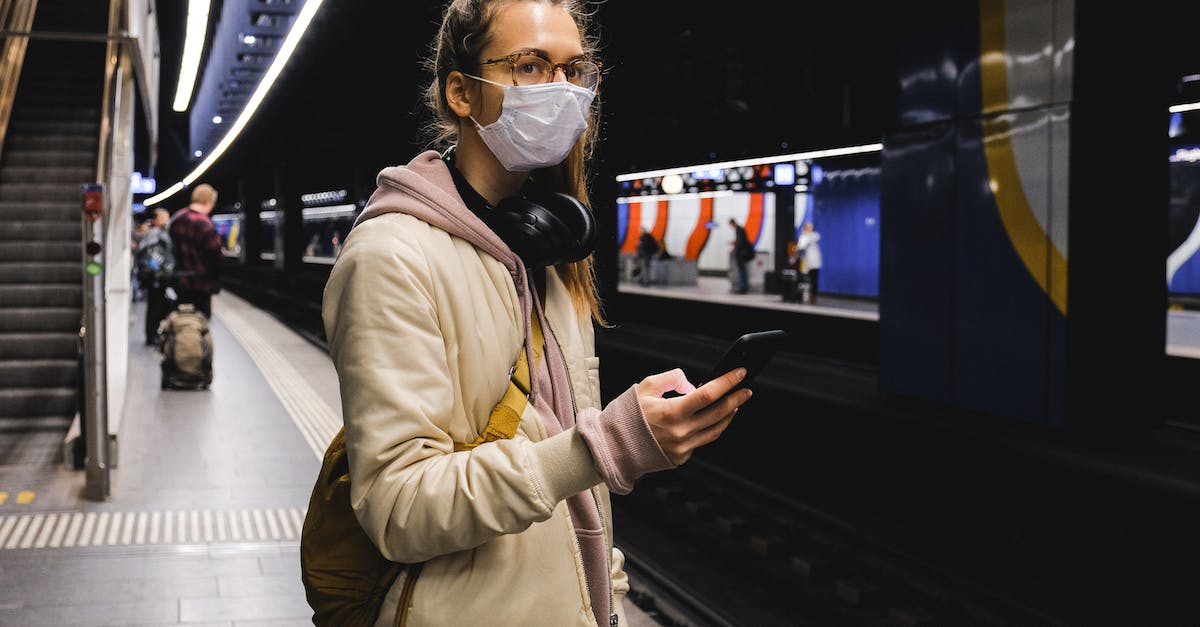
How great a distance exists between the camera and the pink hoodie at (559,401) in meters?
1.26

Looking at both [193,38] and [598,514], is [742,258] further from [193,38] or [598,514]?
[598,514]

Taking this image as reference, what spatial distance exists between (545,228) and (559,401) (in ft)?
0.76

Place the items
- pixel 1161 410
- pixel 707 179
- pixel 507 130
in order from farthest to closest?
pixel 707 179, pixel 1161 410, pixel 507 130

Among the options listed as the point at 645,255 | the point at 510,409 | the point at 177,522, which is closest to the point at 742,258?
the point at 645,255

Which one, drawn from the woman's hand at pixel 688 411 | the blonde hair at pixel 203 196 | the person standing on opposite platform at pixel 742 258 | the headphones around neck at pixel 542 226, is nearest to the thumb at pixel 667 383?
the woman's hand at pixel 688 411

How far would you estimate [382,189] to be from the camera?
1.47m

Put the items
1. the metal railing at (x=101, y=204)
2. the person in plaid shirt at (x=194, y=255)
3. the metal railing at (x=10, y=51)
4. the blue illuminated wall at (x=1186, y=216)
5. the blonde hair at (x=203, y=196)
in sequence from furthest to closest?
the blue illuminated wall at (x=1186, y=216) → the metal railing at (x=10, y=51) → the blonde hair at (x=203, y=196) → the person in plaid shirt at (x=194, y=255) → the metal railing at (x=101, y=204)

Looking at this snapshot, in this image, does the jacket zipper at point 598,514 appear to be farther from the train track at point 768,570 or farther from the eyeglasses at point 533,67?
the train track at point 768,570

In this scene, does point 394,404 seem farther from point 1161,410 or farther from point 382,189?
point 1161,410

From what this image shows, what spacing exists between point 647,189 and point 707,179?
4.99 feet

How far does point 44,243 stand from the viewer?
33.3 feet

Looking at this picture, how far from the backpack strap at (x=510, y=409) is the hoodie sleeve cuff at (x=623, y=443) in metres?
0.15

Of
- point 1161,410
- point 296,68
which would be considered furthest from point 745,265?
point 1161,410

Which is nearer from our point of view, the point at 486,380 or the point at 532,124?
the point at 486,380
